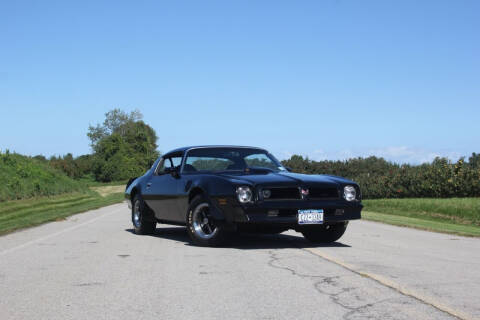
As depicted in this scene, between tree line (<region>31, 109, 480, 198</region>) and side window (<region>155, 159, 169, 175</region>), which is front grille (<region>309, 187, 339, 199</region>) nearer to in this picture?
side window (<region>155, 159, 169, 175</region>)

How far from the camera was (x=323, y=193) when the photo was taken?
889 centimetres

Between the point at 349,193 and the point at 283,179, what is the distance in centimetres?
109

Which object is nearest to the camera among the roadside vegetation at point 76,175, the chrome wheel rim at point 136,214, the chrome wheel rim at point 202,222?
the chrome wheel rim at point 202,222

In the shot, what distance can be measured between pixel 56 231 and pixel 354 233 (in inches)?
240

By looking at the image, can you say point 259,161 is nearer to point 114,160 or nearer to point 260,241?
point 260,241

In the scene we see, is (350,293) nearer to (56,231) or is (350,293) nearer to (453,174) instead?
(56,231)

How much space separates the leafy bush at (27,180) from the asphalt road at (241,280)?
19319mm

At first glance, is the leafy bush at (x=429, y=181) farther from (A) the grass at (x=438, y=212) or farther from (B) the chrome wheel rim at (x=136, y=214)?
(B) the chrome wheel rim at (x=136, y=214)

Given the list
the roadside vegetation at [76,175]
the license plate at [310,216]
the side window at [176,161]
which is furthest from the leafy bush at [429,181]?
the license plate at [310,216]

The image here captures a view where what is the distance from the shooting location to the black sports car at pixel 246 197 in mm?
8477

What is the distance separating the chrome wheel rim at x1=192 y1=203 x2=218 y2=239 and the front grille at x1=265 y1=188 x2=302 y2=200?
105 centimetres

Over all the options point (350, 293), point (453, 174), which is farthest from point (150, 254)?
point (453, 174)

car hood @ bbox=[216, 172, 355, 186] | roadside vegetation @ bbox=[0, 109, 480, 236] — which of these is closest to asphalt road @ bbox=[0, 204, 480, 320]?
car hood @ bbox=[216, 172, 355, 186]

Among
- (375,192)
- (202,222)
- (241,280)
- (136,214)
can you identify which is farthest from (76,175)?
(241,280)
